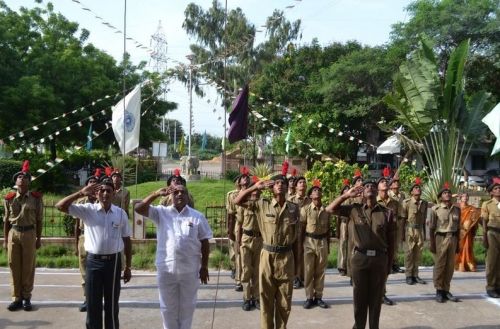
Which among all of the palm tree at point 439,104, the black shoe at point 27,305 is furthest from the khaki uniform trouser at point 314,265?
the palm tree at point 439,104

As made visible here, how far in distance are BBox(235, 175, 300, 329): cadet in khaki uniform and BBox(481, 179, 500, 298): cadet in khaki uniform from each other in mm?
3570

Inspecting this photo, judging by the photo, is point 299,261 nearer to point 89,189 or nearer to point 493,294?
point 89,189

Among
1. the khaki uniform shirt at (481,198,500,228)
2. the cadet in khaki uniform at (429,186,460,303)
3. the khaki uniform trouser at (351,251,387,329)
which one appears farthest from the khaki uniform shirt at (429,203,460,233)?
the khaki uniform trouser at (351,251,387,329)

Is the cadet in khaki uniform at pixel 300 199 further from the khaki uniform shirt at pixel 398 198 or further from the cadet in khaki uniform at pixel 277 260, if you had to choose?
the cadet in khaki uniform at pixel 277 260

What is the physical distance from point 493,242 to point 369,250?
10.0 ft

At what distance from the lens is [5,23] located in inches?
782

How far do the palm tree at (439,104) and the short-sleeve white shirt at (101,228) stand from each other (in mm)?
9228

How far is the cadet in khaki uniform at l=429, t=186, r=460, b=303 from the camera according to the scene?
24.1 ft

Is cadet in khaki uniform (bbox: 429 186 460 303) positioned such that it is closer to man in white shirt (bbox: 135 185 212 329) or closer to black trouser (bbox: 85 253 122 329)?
man in white shirt (bbox: 135 185 212 329)

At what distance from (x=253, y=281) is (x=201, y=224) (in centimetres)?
229

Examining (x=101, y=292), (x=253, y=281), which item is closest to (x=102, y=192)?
(x=101, y=292)

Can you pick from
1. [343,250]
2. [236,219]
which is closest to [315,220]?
[236,219]

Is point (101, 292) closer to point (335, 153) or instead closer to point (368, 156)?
point (335, 153)

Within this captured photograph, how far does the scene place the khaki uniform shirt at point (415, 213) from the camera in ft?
28.6
